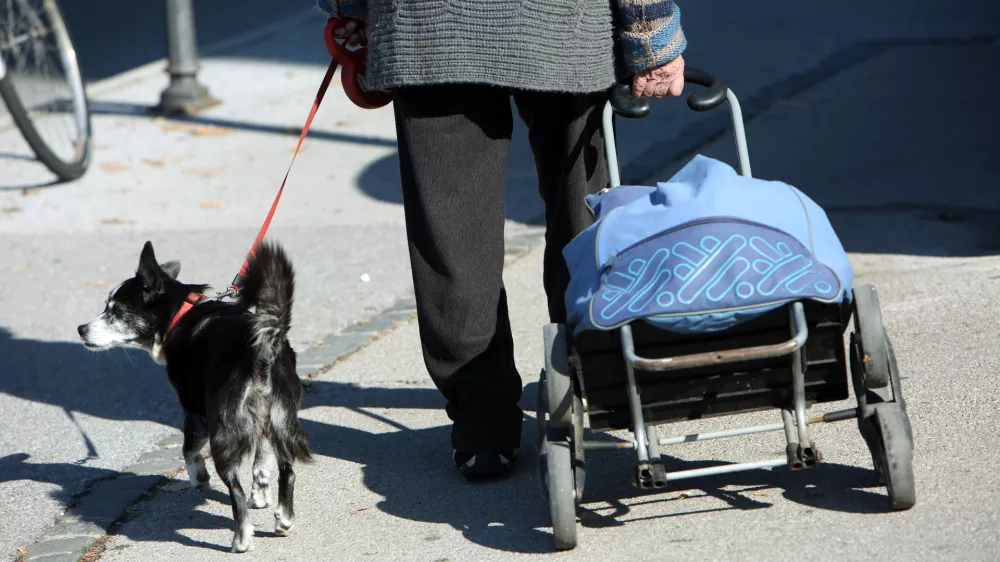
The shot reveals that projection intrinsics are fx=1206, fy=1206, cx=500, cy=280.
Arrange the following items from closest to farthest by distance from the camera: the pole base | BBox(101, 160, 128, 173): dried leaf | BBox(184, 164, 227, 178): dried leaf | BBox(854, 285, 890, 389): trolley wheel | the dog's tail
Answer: BBox(854, 285, 890, 389): trolley wheel, the dog's tail, BBox(184, 164, 227, 178): dried leaf, BBox(101, 160, 128, 173): dried leaf, the pole base

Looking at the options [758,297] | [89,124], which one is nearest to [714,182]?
[758,297]

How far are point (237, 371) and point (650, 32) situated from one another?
4.96 feet

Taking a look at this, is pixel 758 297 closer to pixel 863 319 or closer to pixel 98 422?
pixel 863 319

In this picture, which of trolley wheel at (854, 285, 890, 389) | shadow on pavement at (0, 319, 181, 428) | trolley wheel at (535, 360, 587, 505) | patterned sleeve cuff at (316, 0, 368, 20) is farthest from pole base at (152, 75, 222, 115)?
trolley wheel at (854, 285, 890, 389)

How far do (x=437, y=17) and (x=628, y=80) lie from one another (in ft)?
2.09

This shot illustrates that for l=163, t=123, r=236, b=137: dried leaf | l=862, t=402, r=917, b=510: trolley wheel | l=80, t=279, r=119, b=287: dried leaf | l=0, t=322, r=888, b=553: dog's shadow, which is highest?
l=862, t=402, r=917, b=510: trolley wheel

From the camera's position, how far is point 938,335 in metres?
4.50

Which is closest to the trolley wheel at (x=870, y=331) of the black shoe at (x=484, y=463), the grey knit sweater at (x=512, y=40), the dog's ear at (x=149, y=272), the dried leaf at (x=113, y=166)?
the grey knit sweater at (x=512, y=40)

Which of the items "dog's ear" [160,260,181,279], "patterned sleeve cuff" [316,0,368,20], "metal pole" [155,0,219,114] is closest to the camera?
"patterned sleeve cuff" [316,0,368,20]

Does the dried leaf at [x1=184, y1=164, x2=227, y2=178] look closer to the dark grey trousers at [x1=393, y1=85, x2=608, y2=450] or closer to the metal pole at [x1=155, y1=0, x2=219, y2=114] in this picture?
the metal pole at [x1=155, y1=0, x2=219, y2=114]

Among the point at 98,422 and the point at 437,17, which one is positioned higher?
the point at 437,17

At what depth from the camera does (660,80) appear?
3.51 m

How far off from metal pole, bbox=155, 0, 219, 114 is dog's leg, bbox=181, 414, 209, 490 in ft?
19.2

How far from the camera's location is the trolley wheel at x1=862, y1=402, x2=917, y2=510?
9.98 ft
